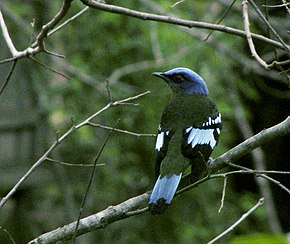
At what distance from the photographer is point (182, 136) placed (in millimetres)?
3801

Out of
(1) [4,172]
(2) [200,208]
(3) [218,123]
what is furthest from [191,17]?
(1) [4,172]

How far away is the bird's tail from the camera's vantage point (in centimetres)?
318

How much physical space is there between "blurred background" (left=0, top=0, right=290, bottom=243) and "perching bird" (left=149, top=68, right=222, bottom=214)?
175 cm

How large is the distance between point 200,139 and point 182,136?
0.37 feet

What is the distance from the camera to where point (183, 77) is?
173 inches

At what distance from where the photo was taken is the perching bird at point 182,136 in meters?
3.40

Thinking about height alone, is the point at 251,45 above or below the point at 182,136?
above

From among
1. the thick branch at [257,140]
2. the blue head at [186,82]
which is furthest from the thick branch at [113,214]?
the blue head at [186,82]

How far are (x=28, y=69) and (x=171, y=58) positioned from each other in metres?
1.73

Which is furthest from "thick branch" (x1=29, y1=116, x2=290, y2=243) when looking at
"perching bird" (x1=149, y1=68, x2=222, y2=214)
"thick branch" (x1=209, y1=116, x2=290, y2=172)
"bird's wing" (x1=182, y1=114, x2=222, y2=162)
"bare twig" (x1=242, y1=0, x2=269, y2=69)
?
"bird's wing" (x1=182, y1=114, x2=222, y2=162)

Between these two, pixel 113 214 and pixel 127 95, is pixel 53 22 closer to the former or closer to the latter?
pixel 113 214

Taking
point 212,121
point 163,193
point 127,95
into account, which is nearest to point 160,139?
point 212,121

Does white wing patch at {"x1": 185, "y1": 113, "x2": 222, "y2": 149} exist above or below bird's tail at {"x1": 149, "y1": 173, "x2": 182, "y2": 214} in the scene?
above

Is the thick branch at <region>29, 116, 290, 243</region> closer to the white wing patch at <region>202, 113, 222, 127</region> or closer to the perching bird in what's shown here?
the perching bird
